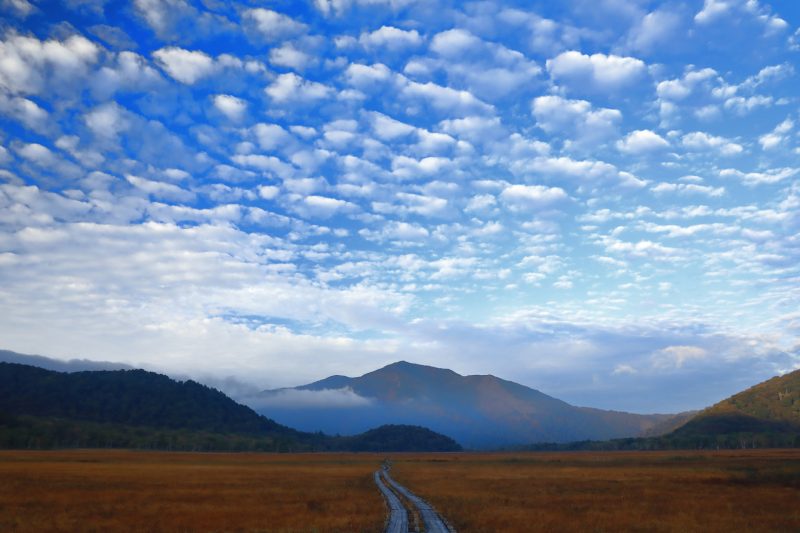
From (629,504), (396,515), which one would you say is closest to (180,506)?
(396,515)

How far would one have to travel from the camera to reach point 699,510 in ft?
126

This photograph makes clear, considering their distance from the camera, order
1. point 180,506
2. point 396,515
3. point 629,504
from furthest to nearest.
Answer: point 629,504, point 180,506, point 396,515

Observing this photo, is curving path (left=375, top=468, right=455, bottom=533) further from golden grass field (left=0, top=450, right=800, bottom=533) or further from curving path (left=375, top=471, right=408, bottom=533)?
golden grass field (left=0, top=450, right=800, bottom=533)

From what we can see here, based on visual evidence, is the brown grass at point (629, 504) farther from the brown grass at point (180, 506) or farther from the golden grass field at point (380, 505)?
the brown grass at point (180, 506)

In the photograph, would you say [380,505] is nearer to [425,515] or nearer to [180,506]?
[425,515]

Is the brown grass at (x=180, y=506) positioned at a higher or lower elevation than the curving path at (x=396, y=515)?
lower

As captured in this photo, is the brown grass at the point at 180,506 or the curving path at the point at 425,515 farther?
the brown grass at the point at 180,506

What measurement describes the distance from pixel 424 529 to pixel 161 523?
53.3 ft

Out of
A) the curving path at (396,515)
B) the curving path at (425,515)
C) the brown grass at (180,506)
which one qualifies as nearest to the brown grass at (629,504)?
the curving path at (425,515)

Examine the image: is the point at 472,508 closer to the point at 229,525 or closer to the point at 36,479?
the point at 229,525

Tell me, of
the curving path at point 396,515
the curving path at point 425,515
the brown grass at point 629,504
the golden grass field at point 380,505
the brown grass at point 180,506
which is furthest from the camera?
the brown grass at point 180,506

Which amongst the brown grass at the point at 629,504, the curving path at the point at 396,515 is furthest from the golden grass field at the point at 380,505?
the curving path at the point at 396,515

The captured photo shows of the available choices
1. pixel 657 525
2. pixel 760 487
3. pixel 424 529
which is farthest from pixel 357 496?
pixel 760 487

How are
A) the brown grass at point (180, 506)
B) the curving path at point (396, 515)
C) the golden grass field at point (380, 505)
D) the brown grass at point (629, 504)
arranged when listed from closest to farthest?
1. the curving path at point (396, 515)
2. the brown grass at point (629, 504)
3. the golden grass field at point (380, 505)
4. the brown grass at point (180, 506)
